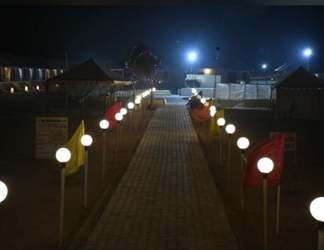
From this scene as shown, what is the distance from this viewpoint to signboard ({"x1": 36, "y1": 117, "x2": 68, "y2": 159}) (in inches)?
512

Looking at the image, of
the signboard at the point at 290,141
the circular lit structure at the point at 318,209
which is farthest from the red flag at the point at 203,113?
the circular lit structure at the point at 318,209

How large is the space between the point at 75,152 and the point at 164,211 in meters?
1.95

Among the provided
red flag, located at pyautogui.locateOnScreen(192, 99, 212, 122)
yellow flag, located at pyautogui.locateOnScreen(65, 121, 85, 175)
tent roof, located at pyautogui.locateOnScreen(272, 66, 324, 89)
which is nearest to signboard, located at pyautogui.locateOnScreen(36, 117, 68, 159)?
yellow flag, located at pyautogui.locateOnScreen(65, 121, 85, 175)

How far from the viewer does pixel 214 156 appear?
17.1m

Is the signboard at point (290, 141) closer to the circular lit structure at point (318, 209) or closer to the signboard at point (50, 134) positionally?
the signboard at point (50, 134)

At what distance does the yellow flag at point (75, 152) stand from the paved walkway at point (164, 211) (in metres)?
0.97

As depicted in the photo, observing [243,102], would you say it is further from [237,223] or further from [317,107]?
[237,223]

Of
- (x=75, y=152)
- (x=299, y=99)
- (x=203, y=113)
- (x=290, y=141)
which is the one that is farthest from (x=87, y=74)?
(x=75, y=152)

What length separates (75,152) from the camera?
8.87 metres

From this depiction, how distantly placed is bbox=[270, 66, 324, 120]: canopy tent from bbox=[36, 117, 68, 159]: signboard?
23039mm

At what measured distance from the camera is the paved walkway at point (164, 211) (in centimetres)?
765

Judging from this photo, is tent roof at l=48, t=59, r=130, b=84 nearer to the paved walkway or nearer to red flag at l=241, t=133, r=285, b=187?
the paved walkway

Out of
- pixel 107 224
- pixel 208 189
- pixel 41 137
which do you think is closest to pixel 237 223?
pixel 107 224

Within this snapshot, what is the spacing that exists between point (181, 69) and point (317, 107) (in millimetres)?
53694
